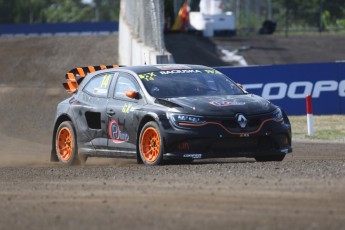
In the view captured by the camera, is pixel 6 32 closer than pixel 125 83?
No

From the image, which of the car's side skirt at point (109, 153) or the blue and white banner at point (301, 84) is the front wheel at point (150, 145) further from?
the blue and white banner at point (301, 84)

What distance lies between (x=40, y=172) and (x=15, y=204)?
11.5ft

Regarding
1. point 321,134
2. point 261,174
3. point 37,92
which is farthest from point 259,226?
point 37,92

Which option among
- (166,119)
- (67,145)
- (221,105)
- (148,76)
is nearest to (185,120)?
(166,119)

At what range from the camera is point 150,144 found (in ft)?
42.4

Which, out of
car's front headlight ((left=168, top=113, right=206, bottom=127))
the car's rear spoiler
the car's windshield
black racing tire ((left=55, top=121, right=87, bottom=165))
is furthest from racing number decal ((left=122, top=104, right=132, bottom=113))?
the car's rear spoiler

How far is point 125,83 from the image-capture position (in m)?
13.8

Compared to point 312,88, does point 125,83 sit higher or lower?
higher

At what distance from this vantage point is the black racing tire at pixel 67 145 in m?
14.6

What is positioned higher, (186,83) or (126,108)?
(186,83)

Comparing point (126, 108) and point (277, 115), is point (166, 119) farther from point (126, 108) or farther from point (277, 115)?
point (277, 115)

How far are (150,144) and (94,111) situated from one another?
1.46 metres

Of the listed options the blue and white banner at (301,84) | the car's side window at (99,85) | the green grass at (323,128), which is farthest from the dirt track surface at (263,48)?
the car's side window at (99,85)

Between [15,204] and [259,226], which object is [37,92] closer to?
[15,204]
